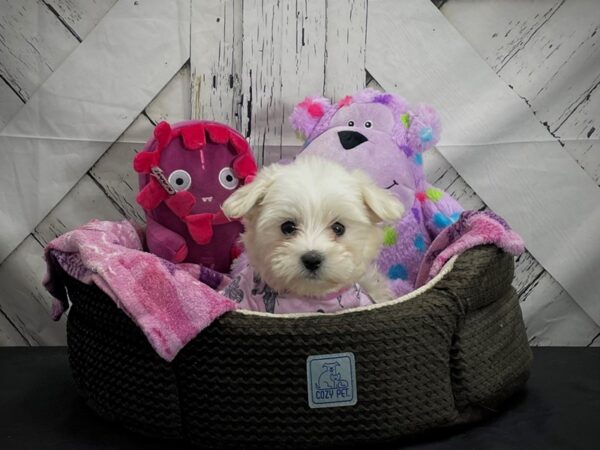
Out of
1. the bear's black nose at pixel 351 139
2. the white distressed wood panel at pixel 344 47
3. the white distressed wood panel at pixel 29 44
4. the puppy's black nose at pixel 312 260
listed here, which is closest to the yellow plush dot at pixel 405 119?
the bear's black nose at pixel 351 139

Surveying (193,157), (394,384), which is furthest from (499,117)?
(394,384)

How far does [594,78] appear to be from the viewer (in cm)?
217

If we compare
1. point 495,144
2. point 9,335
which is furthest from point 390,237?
point 9,335

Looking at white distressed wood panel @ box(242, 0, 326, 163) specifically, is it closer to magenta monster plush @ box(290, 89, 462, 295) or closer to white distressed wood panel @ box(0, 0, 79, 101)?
magenta monster plush @ box(290, 89, 462, 295)

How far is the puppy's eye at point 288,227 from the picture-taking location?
4.85ft

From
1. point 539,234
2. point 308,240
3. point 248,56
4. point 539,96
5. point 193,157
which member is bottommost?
point 539,234

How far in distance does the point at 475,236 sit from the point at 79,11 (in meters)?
1.29

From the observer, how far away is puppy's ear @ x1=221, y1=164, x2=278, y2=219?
4.80ft

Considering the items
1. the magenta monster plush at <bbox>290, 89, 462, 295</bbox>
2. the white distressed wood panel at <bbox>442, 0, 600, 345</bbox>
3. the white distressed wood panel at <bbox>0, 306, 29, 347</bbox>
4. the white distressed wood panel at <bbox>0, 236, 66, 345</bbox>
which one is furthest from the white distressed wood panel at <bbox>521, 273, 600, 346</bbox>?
the white distressed wood panel at <bbox>0, 306, 29, 347</bbox>

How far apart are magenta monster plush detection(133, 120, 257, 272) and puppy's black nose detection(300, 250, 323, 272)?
0.48 m

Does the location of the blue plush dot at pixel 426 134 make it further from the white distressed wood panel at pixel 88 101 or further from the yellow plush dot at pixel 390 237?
the white distressed wood panel at pixel 88 101

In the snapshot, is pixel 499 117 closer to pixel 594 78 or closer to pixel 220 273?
pixel 594 78

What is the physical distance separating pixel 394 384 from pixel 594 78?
4.13 ft

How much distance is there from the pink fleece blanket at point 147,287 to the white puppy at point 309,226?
0.44 ft
